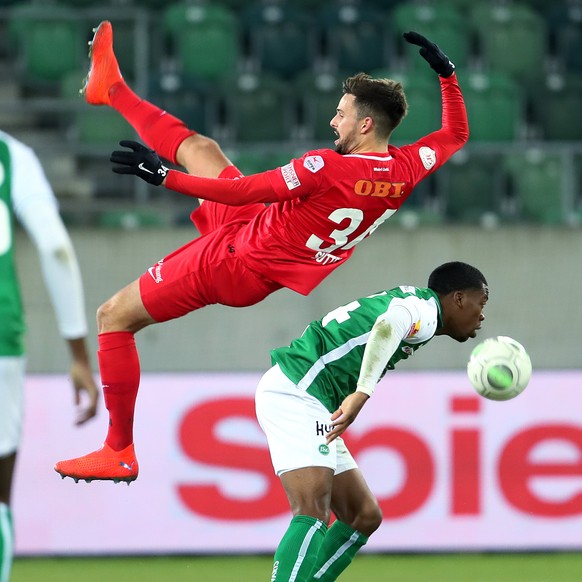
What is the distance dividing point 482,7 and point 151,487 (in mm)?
5707

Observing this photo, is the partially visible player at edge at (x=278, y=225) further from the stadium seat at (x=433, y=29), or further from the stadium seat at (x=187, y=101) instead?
the stadium seat at (x=433, y=29)

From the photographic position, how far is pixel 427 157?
5.50 metres

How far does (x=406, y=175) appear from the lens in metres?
5.34

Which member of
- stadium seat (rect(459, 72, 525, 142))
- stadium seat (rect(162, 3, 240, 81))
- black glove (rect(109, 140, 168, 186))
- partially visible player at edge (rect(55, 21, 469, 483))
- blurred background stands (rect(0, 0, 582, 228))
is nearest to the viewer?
black glove (rect(109, 140, 168, 186))

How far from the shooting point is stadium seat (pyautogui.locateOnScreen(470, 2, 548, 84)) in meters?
11.3

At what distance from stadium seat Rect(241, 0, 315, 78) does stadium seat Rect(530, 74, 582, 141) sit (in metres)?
2.00

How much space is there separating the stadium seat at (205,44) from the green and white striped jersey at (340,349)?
20.0 feet

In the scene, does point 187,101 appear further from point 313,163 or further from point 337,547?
point 337,547

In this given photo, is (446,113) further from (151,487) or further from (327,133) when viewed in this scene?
(327,133)

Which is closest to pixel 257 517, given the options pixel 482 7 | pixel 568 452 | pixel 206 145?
pixel 568 452

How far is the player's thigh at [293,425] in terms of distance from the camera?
16.1ft

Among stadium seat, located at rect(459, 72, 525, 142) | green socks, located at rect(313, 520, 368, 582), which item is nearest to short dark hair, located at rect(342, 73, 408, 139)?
green socks, located at rect(313, 520, 368, 582)

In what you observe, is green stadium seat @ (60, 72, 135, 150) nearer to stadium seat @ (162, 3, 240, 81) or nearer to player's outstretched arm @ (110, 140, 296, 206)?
stadium seat @ (162, 3, 240, 81)

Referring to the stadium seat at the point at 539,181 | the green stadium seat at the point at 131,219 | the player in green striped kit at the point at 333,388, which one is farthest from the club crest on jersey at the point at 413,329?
the green stadium seat at the point at 131,219
